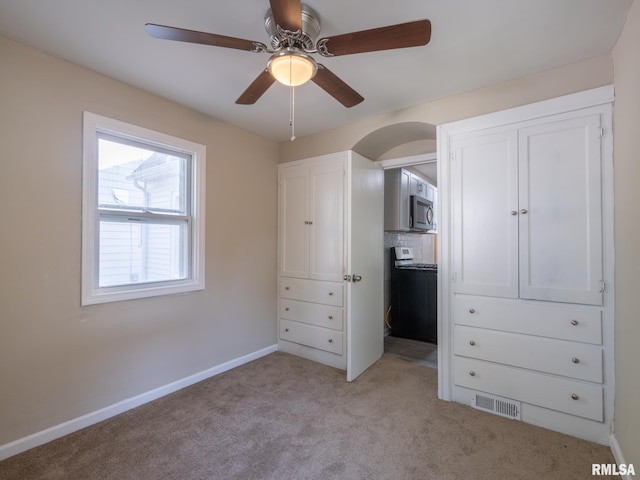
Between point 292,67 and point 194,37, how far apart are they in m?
0.46

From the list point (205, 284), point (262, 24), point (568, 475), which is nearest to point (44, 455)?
point (205, 284)

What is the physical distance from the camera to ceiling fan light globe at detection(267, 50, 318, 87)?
147cm

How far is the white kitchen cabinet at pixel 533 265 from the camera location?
1.87m

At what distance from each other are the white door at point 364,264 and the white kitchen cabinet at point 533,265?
772 mm

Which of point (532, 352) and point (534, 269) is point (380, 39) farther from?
point (532, 352)

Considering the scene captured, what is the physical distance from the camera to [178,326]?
2615mm

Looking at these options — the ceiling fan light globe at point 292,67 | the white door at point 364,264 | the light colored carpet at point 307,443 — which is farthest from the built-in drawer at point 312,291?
the ceiling fan light globe at point 292,67

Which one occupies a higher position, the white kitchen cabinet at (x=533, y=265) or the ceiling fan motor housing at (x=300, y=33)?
the ceiling fan motor housing at (x=300, y=33)

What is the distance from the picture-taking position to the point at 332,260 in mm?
3062

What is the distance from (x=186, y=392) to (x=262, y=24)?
8.99 feet

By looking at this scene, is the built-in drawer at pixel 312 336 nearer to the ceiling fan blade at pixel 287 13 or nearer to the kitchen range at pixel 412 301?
the kitchen range at pixel 412 301

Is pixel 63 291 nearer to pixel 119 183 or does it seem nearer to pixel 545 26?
pixel 119 183

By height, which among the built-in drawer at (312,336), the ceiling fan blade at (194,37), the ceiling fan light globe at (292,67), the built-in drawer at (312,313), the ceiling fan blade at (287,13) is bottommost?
the built-in drawer at (312,336)

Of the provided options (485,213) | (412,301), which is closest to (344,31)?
(485,213)
